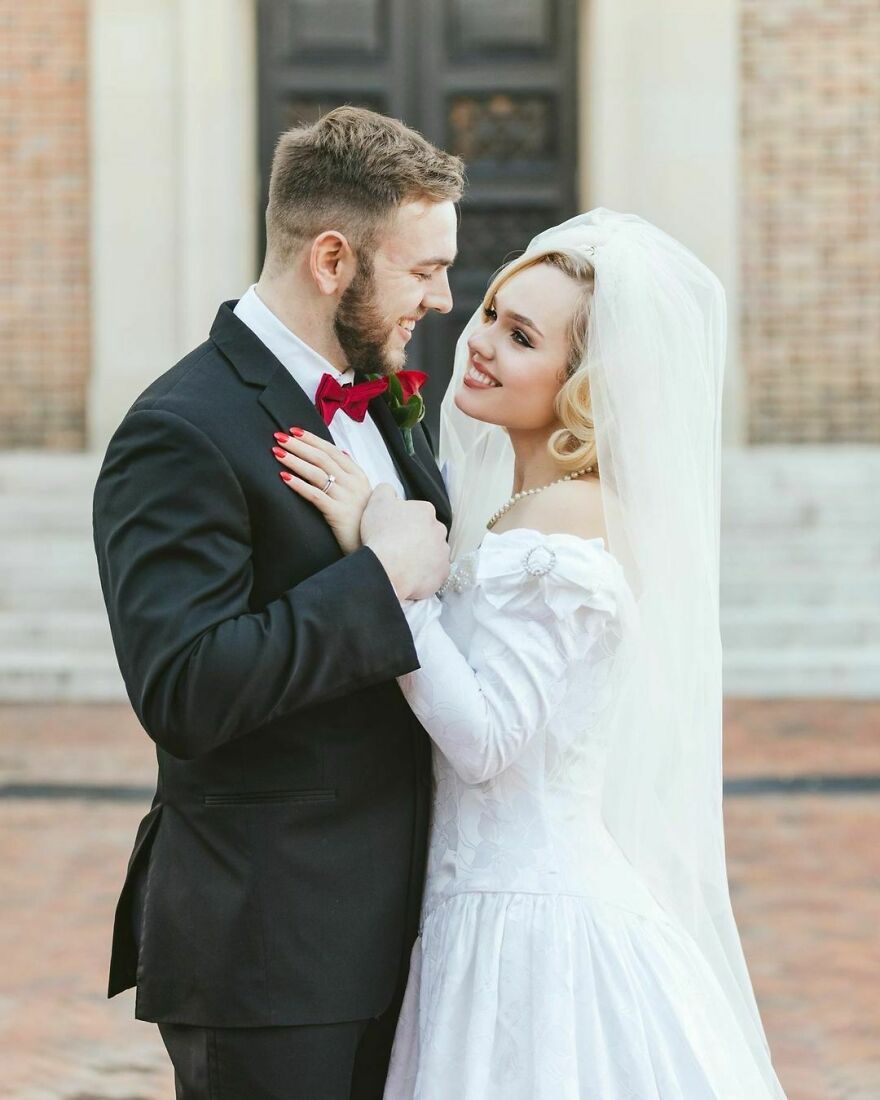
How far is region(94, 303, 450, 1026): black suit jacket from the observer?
1.99 metres

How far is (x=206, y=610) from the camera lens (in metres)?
1.98

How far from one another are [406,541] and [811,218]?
8763 mm

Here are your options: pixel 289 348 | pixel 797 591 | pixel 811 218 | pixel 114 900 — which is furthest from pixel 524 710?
pixel 811 218

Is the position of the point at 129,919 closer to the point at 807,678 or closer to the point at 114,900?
the point at 114,900

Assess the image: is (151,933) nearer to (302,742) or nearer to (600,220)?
(302,742)

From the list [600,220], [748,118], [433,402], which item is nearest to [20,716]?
[433,402]

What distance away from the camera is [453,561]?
250cm

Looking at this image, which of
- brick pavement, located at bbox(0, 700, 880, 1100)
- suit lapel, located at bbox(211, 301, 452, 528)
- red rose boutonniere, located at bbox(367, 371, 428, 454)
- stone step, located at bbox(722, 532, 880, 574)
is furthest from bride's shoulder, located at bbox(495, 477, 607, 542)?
stone step, located at bbox(722, 532, 880, 574)

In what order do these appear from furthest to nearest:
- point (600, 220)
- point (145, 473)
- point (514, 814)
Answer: point (600, 220)
point (514, 814)
point (145, 473)

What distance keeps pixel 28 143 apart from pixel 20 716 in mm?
4003

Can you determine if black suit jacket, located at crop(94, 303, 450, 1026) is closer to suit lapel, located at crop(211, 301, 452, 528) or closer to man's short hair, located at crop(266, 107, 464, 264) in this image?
suit lapel, located at crop(211, 301, 452, 528)

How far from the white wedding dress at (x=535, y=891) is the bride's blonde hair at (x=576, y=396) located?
18cm

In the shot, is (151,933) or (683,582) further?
(683,582)

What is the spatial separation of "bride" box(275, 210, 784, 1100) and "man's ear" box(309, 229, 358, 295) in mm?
303
